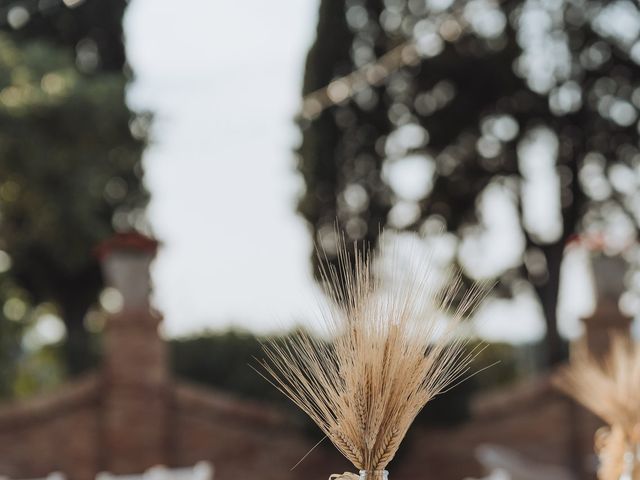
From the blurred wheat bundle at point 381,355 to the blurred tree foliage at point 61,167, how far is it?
228 inches

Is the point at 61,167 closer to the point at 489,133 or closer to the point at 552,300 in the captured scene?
the point at 489,133

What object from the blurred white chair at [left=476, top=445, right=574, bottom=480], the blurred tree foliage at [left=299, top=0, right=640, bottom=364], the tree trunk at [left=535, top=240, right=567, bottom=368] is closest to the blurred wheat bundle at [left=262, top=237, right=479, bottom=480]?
the blurred white chair at [left=476, top=445, right=574, bottom=480]

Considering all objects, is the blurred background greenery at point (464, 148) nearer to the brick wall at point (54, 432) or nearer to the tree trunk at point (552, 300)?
the tree trunk at point (552, 300)

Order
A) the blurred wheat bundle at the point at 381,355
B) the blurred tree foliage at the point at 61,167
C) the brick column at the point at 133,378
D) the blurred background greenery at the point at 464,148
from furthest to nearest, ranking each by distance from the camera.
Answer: the blurred background greenery at the point at 464,148, the blurred tree foliage at the point at 61,167, the brick column at the point at 133,378, the blurred wheat bundle at the point at 381,355

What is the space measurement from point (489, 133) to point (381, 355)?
1032 cm

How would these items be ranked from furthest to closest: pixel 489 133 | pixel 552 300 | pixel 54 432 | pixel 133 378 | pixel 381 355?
1. pixel 489 133
2. pixel 552 300
3. pixel 54 432
4. pixel 133 378
5. pixel 381 355

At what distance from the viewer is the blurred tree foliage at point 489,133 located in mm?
11891

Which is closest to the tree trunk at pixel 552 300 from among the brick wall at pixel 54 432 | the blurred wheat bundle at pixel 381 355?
the brick wall at pixel 54 432

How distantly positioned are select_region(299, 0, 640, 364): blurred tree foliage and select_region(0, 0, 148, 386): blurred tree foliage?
2.61m

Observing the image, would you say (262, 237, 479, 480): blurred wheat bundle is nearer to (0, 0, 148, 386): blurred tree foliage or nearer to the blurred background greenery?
(0, 0, 148, 386): blurred tree foliage

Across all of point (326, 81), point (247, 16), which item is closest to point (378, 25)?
point (326, 81)

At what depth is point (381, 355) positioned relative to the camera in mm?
2107

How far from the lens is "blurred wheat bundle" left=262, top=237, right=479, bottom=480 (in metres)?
2.11

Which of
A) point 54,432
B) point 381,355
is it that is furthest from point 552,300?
point 381,355
